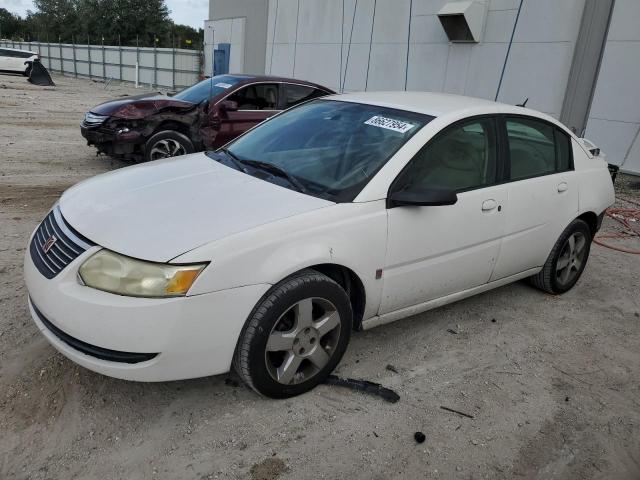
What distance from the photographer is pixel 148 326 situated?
2.35m

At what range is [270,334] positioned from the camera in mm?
2625

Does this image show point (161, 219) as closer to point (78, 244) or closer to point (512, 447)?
point (78, 244)

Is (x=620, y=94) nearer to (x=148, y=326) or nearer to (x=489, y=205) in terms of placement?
(x=489, y=205)

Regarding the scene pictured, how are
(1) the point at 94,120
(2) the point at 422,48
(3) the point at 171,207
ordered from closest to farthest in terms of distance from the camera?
(3) the point at 171,207 → (1) the point at 94,120 → (2) the point at 422,48

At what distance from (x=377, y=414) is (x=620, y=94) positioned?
9.47 m

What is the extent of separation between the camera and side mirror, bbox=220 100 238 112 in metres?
7.83

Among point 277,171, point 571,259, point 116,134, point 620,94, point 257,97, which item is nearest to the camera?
point 277,171

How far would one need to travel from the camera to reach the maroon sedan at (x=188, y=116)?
24.1ft

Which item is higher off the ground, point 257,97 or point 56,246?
point 257,97

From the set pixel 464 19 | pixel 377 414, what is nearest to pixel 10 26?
pixel 464 19

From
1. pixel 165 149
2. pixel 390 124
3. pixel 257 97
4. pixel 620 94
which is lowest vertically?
pixel 165 149

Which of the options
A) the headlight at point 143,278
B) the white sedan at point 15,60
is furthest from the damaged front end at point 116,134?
the white sedan at point 15,60

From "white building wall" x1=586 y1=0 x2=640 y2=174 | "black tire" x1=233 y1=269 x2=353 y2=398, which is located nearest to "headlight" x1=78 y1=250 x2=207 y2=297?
"black tire" x1=233 y1=269 x2=353 y2=398

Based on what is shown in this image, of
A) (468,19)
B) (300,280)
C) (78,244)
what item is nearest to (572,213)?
(300,280)
